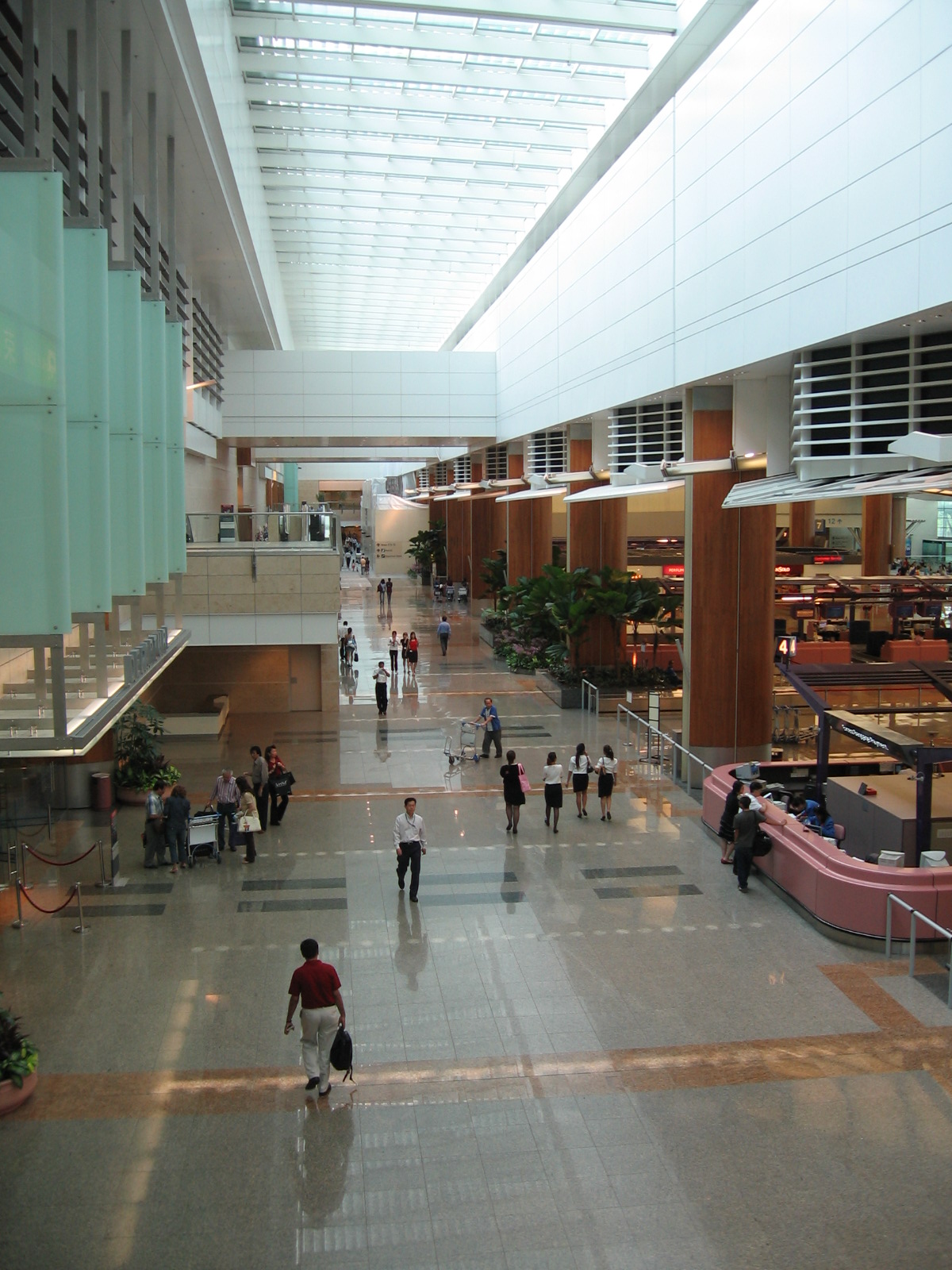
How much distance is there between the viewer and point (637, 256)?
63.0 ft

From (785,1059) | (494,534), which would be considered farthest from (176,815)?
(494,534)

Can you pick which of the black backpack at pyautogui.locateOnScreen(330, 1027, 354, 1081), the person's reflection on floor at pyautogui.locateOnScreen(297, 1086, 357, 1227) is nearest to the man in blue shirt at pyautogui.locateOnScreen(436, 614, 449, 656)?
the black backpack at pyautogui.locateOnScreen(330, 1027, 354, 1081)

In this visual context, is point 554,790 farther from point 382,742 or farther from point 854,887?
point 382,742

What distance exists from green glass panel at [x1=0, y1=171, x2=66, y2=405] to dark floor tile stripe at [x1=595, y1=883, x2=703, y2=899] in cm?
776

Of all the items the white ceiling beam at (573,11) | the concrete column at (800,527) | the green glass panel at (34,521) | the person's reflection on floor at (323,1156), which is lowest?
the person's reflection on floor at (323,1156)

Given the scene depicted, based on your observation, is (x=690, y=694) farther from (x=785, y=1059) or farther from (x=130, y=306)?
(x=130, y=306)

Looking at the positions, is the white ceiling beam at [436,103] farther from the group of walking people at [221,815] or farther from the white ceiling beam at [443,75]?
the group of walking people at [221,815]

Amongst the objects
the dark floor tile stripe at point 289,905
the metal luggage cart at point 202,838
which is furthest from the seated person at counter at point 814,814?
the metal luggage cart at point 202,838

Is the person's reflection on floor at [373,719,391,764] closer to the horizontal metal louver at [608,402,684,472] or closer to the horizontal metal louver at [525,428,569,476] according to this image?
the horizontal metal louver at [608,402,684,472]

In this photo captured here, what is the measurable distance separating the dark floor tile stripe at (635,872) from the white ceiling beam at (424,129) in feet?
44.7

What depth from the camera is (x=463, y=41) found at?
15.9 m

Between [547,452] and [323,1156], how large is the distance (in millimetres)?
24632

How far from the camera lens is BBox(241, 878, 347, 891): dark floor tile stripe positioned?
39.3 ft

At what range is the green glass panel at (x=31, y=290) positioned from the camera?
6.02 metres
